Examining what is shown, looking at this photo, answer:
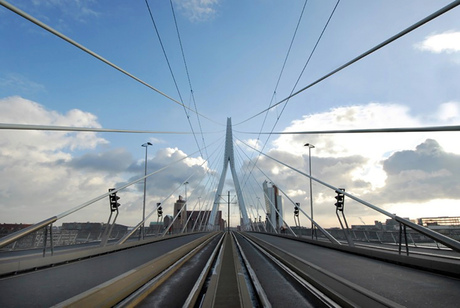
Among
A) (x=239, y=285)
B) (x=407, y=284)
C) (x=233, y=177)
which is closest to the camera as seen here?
(x=407, y=284)

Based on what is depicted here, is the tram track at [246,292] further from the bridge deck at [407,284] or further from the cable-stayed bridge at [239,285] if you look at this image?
the bridge deck at [407,284]

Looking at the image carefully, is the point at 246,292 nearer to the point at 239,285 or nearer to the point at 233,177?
the point at 239,285

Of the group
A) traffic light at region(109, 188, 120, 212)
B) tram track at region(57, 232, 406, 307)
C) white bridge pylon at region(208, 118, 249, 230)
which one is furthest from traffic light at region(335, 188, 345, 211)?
white bridge pylon at region(208, 118, 249, 230)

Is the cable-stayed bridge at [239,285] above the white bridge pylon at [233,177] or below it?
below

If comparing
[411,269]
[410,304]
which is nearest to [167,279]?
[410,304]

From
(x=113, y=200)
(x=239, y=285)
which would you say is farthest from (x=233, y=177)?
(x=239, y=285)

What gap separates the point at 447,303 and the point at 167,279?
649 centimetres

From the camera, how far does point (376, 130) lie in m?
8.88

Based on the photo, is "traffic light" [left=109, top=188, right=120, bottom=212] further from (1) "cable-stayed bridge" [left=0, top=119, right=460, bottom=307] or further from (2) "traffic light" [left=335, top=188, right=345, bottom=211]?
(2) "traffic light" [left=335, top=188, right=345, bottom=211]

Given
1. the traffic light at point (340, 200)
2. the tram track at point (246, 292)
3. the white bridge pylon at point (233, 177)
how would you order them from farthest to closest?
the white bridge pylon at point (233, 177)
the traffic light at point (340, 200)
the tram track at point (246, 292)

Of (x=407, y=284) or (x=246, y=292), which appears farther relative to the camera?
(x=407, y=284)

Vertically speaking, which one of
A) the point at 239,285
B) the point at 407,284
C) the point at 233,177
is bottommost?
the point at 239,285

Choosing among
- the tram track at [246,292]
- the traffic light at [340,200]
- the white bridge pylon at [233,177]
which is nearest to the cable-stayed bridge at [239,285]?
the tram track at [246,292]

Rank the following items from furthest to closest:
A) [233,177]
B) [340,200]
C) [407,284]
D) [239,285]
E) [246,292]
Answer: [233,177] → [340,200] → [239,285] → [407,284] → [246,292]
